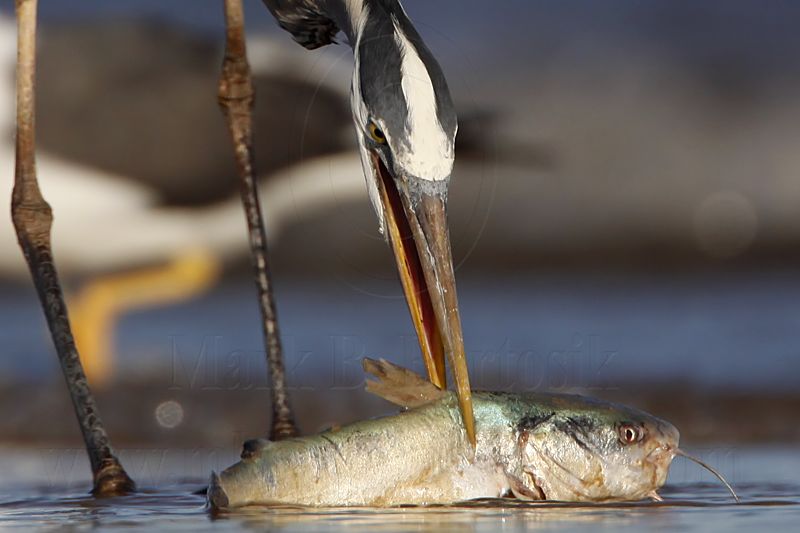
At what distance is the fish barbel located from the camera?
5.21 metres

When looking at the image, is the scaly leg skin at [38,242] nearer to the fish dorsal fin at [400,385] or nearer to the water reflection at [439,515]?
the water reflection at [439,515]

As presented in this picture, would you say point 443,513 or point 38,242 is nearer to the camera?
point 443,513

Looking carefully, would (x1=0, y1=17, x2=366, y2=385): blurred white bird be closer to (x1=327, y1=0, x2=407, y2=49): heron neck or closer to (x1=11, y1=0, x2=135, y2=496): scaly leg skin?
(x1=11, y1=0, x2=135, y2=496): scaly leg skin

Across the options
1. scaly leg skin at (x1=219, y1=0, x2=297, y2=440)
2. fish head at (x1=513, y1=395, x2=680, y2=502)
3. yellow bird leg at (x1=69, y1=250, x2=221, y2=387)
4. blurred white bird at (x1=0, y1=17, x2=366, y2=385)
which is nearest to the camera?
fish head at (x1=513, y1=395, x2=680, y2=502)

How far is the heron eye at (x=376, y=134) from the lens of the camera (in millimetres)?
5621

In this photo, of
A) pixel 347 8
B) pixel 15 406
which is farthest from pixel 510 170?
pixel 347 8

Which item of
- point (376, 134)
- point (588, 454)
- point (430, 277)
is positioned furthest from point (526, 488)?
point (376, 134)

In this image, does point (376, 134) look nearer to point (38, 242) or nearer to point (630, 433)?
point (630, 433)

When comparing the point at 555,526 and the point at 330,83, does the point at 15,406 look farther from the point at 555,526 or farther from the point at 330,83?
the point at 555,526

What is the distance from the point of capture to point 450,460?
522cm

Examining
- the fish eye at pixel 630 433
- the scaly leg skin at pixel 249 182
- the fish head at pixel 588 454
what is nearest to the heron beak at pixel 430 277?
the fish head at pixel 588 454

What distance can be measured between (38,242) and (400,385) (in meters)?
3.05

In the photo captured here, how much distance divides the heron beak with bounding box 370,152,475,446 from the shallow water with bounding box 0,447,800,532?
0.99 feet

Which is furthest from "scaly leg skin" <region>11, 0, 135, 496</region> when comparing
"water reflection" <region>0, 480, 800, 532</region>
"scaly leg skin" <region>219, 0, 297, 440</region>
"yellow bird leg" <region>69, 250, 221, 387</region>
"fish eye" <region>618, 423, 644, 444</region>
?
"yellow bird leg" <region>69, 250, 221, 387</region>
